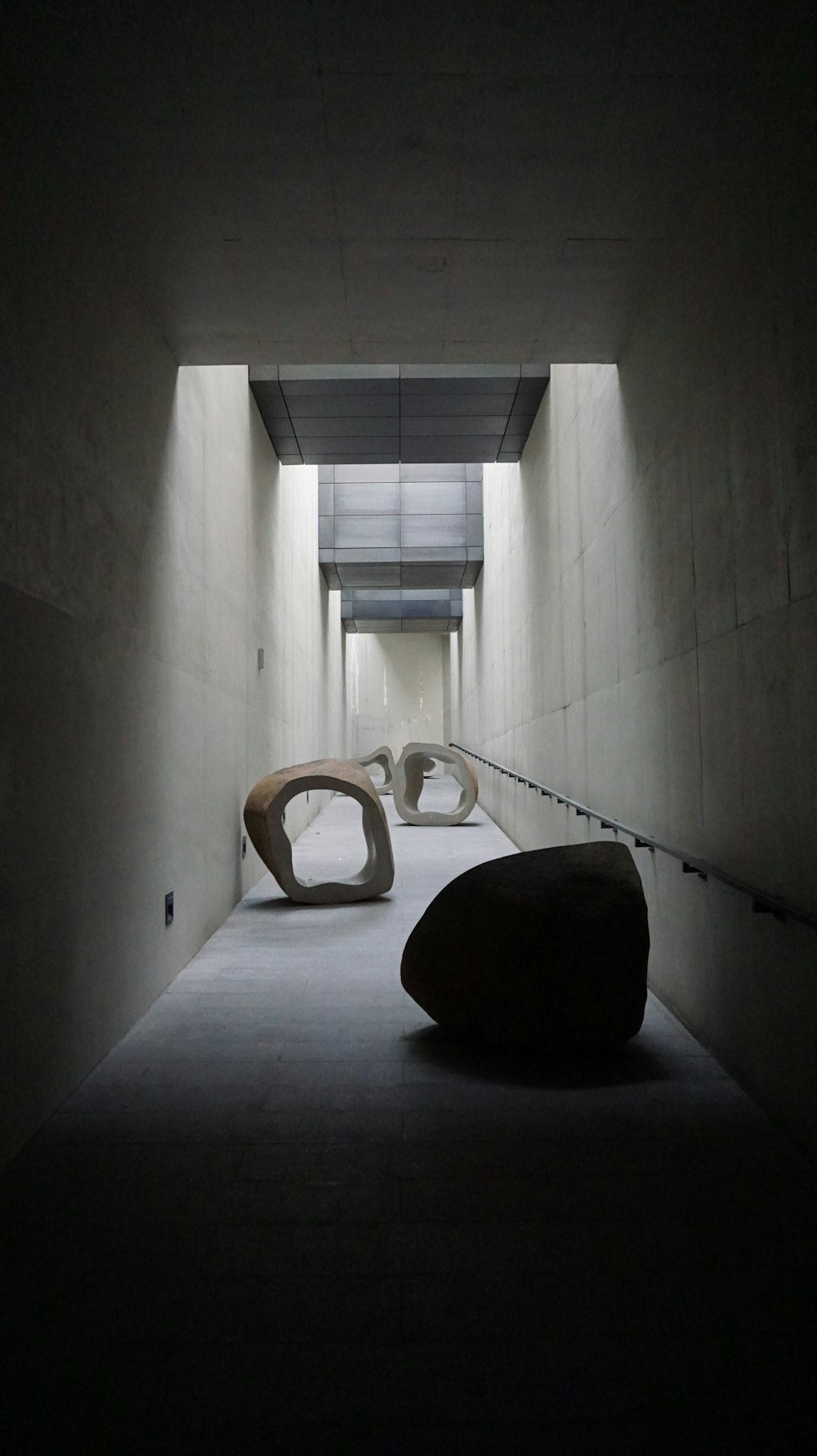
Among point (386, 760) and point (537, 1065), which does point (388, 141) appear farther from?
point (386, 760)

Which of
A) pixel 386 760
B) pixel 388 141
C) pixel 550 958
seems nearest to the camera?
pixel 388 141

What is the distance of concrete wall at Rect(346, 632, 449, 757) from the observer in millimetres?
26719

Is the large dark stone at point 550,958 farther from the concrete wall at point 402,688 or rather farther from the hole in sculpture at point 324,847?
the concrete wall at point 402,688

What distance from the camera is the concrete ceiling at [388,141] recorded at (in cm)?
253

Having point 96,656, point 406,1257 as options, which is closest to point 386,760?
point 96,656

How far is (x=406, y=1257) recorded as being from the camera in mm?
2133

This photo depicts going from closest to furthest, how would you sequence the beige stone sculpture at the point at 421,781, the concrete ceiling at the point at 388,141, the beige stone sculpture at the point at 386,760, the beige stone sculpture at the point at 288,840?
the concrete ceiling at the point at 388,141, the beige stone sculpture at the point at 288,840, the beige stone sculpture at the point at 421,781, the beige stone sculpture at the point at 386,760

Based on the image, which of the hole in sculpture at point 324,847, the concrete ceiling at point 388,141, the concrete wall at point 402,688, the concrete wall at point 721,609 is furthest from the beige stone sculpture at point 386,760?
the concrete ceiling at point 388,141

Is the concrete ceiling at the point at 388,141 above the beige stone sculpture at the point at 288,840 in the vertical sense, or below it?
above

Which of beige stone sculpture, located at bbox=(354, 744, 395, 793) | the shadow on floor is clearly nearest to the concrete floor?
the shadow on floor

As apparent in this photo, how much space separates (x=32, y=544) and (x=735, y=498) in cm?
246

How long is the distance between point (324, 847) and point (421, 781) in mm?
3594

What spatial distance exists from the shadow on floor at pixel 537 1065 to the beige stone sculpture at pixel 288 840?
314 centimetres

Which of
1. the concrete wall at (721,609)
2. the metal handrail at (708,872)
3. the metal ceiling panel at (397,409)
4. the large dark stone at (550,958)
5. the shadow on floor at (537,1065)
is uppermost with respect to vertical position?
the metal ceiling panel at (397,409)
